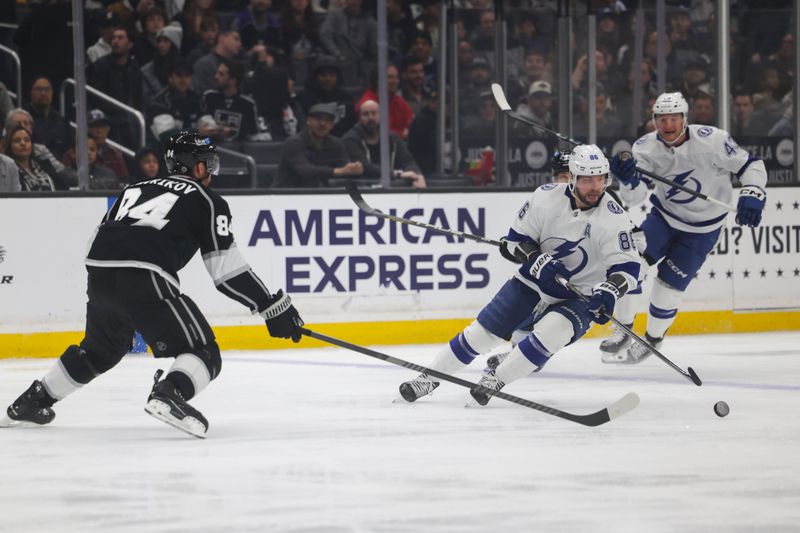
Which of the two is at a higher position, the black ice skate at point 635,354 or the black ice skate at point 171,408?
the black ice skate at point 171,408

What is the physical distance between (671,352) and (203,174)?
10.5 feet

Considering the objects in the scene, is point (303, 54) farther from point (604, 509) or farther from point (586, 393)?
point (604, 509)

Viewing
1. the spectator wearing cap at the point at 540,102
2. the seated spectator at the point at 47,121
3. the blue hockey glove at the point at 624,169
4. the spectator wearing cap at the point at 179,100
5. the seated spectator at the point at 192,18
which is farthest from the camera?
the spectator wearing cap at the point at 540,102

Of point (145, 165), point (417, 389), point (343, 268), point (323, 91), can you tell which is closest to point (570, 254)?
point (417, 389)

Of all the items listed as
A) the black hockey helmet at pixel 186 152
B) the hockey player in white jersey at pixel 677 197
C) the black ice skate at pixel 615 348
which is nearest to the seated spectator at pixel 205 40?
the hockey player in white jersey at pixel 677 197

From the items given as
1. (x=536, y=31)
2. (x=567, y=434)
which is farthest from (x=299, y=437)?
(x=536, y=31)

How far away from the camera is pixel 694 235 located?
634cm

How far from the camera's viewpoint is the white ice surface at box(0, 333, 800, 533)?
3035mm

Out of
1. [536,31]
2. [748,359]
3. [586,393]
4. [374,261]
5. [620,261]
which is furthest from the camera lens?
[536,31]

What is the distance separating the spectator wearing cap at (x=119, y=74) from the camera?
771cm

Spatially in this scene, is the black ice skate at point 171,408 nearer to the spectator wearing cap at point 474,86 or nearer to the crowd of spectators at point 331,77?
Answer: the crowd of spectators at point 331,77

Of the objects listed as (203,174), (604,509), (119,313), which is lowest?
(604,509)

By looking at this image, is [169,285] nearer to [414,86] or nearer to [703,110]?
[414,86]

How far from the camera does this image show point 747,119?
345 inches
